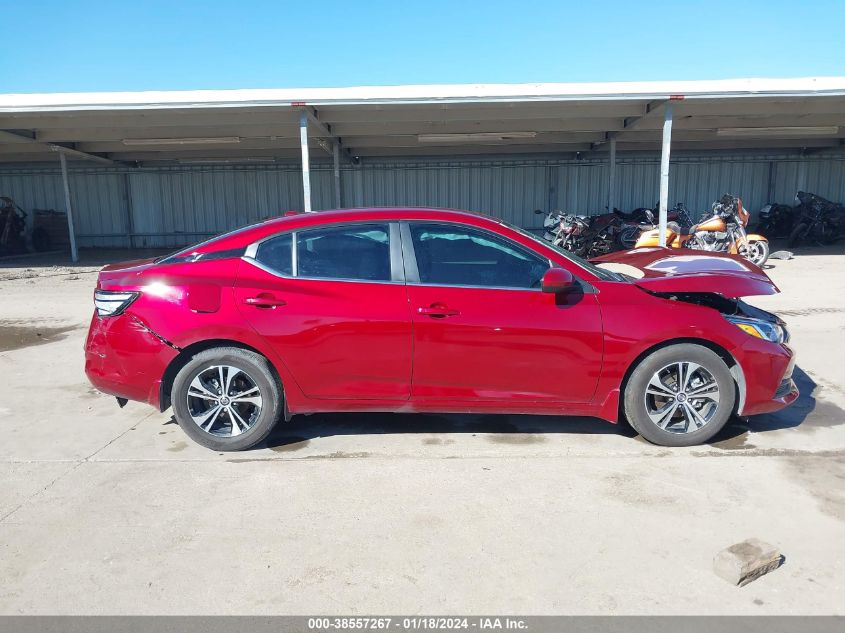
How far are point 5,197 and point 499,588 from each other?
2060 cm

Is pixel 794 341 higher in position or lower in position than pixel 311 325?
lower

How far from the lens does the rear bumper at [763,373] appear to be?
3898 mm

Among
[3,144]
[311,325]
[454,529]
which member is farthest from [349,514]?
[3,144]

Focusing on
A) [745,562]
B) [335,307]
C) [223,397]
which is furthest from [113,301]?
[745,562]

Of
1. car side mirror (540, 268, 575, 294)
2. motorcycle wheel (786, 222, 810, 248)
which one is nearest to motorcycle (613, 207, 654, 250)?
motorcycle wheel (786, 222, 810, 248)

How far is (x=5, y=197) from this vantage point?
1800cm

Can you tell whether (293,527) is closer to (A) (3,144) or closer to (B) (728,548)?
(B) (728,548)

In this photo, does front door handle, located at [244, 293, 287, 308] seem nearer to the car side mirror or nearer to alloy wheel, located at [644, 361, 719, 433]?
the car side mirror

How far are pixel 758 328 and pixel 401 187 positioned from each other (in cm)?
1552

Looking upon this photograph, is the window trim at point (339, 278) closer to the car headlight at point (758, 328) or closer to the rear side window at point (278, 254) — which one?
the rear side window at point (278, 254)

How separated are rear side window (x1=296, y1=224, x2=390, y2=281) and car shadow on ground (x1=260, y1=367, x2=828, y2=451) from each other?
3.94 feet

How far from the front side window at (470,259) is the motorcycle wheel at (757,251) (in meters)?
10.8

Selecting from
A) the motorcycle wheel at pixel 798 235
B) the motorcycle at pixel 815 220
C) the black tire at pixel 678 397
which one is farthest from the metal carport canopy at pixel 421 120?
the black tire at pixel 678 397

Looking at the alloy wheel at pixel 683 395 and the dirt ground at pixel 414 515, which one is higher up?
the alloy wheel at pixel 683 395
